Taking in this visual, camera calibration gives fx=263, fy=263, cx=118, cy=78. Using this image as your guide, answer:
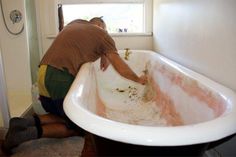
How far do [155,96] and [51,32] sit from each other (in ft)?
5.58

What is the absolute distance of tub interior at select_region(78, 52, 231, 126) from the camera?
1.48 metres

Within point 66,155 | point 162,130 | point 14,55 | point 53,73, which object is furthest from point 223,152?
point 14,55

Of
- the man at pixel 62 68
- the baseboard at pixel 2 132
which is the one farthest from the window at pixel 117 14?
the baseboard at pixel 2 132

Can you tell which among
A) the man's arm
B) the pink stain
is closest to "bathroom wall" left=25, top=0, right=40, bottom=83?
the man's arm

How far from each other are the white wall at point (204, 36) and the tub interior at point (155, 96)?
0.13 metres

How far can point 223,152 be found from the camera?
1519 mm

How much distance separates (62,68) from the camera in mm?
1948

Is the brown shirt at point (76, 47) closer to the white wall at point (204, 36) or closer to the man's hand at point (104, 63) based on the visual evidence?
the man's hand at point (104, 63)

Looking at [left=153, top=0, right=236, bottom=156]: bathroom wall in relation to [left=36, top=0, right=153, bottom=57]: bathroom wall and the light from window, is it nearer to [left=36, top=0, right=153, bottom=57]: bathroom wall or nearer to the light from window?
[left=36, top=0, right=153, bottom=57]: bathroom wall

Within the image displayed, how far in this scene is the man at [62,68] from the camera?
6.39ft

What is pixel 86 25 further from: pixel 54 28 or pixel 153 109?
pixel 54 28

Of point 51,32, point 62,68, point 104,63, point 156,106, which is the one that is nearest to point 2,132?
point 62,68

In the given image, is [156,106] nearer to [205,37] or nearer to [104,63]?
[104,63]

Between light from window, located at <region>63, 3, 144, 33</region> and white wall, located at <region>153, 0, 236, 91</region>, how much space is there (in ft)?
2.50
